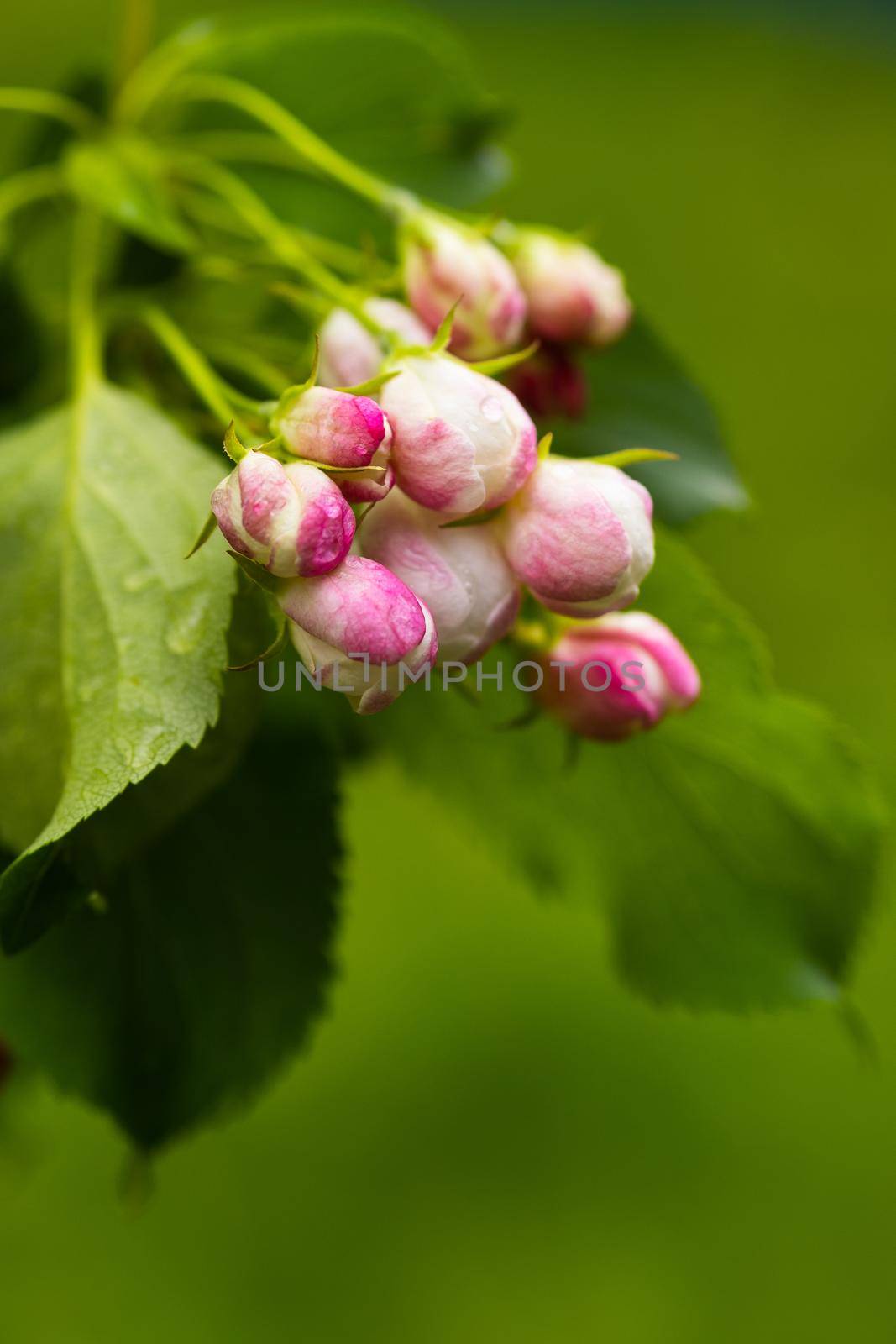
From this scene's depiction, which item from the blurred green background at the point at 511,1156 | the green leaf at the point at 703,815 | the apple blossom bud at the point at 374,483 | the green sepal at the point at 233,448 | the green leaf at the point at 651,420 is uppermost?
the apple blossom bud at the point at 374,483

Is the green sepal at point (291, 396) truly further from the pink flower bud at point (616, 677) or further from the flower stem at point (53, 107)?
the flower stem at point (53, 107)

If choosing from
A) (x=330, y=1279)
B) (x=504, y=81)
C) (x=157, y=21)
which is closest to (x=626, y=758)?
(x=330, y=1279)

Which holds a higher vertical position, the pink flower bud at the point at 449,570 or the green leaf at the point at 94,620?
the pink flower bud at the point at 449,570

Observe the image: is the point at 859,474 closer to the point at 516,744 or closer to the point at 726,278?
the point at 726,278

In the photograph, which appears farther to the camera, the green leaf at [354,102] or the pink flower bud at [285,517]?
the green leaf at [354,102]

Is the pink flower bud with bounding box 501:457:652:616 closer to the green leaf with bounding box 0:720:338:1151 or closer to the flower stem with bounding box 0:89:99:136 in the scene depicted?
the green leaf with bounding box 0:720:338:1151

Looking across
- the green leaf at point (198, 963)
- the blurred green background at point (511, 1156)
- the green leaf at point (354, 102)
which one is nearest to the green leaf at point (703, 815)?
the green leaf at point (198, 963)

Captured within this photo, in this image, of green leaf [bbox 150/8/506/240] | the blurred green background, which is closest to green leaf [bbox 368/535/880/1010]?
green leaf [bbox 150/8/506/240]
